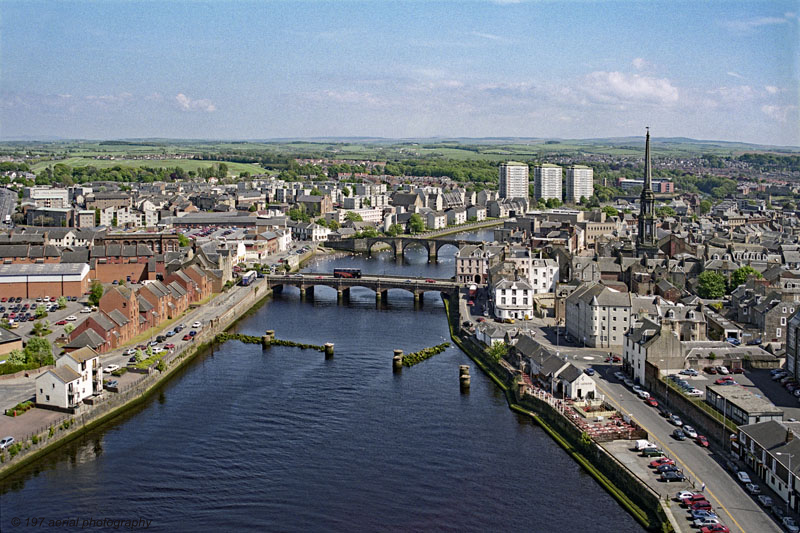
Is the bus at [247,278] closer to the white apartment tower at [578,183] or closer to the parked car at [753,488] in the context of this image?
the parked car at [753,488]

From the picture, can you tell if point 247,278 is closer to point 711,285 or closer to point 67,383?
point 67,383

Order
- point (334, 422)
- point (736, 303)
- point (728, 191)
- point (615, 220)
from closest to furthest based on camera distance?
point (334, 422), point (736, 303), point (615, 220), point (728, 191)

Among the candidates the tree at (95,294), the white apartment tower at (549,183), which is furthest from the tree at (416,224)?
the tree at (95,294)

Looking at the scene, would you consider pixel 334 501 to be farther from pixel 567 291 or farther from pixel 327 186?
pixel 327 186

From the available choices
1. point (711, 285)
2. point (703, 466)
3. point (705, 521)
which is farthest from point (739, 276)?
point (705, 521)

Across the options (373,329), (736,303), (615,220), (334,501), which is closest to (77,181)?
(615,220)

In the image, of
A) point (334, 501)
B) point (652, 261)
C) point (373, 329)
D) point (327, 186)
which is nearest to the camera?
point (334, 501)
